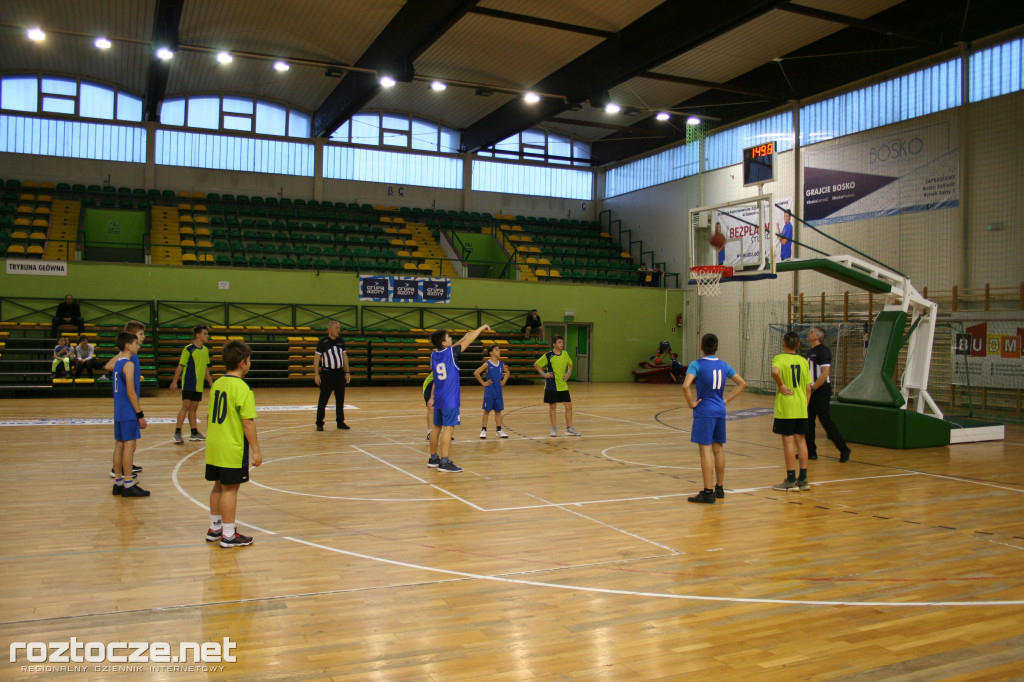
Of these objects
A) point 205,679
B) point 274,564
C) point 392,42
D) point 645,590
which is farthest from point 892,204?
point 205,679

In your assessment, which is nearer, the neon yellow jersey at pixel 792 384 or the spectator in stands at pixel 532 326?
the neon yellow jersey at pixel 792 384

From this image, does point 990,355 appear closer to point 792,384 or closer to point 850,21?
point 850,21

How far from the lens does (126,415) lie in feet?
22.3

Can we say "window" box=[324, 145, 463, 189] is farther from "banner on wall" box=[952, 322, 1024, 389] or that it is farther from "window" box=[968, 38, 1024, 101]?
"banner on wall" box=[952, 322, 1024, 389]

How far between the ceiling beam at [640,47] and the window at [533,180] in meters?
4.23

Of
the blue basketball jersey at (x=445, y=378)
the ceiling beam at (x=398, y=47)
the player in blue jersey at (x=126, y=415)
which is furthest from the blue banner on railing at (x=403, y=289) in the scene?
the player in blue jersey at (x=126, y=415)

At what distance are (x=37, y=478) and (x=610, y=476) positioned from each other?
6259 millimetres

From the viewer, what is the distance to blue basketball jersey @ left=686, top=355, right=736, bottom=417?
7.07 meters

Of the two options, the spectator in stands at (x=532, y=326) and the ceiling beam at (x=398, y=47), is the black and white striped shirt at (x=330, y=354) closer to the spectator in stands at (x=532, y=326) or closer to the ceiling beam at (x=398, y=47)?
the ceiling beam at (x=398, y=47)

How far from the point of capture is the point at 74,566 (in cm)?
493

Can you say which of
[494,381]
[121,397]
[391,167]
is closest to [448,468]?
[494,381]

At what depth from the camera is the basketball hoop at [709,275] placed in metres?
12.1

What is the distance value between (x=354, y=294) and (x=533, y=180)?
413 inches

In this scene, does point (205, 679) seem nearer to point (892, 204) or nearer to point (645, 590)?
point (645, 590)
